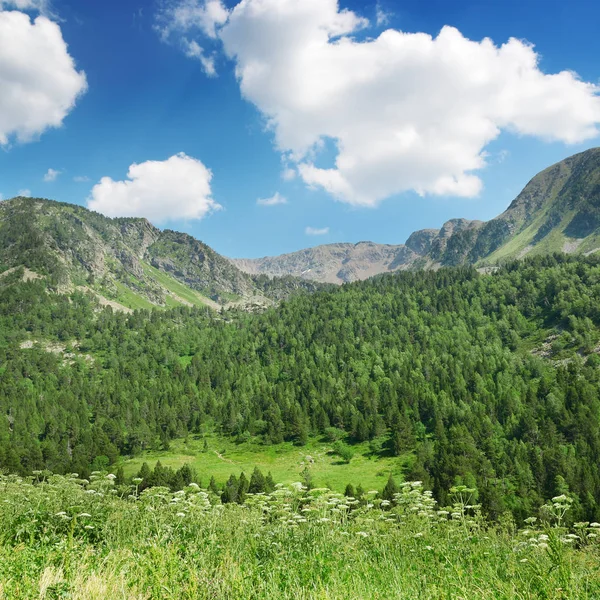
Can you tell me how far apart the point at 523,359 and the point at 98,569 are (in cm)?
19583

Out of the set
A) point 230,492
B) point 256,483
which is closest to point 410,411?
point 256,483

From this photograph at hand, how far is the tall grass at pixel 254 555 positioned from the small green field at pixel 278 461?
86.1 meters

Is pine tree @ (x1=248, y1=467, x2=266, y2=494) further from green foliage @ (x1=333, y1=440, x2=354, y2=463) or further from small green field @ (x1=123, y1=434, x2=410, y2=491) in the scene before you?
green foliage @ (x1=333, y1=440, x2=354, y2=463)

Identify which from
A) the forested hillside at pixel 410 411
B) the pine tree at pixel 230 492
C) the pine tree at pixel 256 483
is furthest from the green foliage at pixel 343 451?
the pine tree at pixel 230 492

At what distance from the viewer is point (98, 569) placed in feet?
Answer: 26.4

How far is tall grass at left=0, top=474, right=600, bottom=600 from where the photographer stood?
7348 millimetres

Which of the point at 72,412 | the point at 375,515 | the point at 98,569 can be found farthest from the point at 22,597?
the point at 72,412

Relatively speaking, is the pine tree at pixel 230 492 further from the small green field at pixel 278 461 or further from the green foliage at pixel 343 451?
the green foliage at pixel 343 451

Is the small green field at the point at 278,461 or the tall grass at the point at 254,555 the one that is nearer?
the tall grass at the point at 254,555

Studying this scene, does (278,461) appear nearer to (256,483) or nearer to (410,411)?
(256,483)

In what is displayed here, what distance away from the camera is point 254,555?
10109 millimetres

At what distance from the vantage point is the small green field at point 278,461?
102 metres

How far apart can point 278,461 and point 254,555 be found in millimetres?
117643

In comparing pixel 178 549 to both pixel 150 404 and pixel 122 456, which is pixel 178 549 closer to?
pixel 122 456
